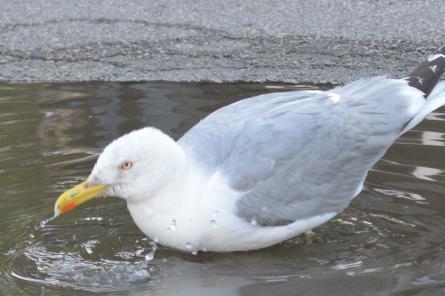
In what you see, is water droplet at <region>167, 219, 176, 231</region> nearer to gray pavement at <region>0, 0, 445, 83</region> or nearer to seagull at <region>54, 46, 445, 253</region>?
seagull at <region>54, 46, 445, 253</region>

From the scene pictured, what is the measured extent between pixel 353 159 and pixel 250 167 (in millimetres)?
645

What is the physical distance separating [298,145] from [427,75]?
103 centimetres

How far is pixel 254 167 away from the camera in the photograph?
4.77 meters

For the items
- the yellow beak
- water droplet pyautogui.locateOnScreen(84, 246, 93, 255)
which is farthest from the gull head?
water droplet pyautogui.locateOnScreen(84, 246, 93, 255)

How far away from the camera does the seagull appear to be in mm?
4629

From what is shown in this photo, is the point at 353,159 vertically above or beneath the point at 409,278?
above

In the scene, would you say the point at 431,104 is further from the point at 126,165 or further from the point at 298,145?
the point at 126,165

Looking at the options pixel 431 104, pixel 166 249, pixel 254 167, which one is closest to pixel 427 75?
pixel 431 104

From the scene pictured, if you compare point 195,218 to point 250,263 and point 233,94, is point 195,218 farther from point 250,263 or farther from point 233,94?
point 233,94

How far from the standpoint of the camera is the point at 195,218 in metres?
4.60

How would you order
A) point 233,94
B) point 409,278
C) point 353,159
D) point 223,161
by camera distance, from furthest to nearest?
point 233,94 → point 353,159 → point 223,161 → point 409,278

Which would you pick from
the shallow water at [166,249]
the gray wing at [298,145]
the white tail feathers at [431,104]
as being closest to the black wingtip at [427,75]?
the white tail feathers at [431,104]

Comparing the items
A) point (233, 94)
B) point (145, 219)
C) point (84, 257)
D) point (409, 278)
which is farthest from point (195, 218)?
point (233, 94)

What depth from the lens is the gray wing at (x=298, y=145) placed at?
4762 millimetres
